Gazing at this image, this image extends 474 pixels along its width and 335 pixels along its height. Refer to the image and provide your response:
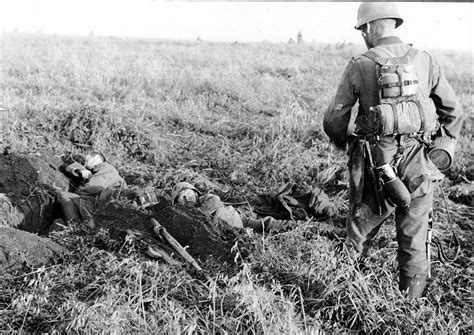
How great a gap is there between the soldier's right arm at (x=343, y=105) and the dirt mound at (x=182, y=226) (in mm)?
1180

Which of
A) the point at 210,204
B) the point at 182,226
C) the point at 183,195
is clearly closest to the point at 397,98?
the point at 182,226

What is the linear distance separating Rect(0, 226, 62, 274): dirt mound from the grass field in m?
0.15

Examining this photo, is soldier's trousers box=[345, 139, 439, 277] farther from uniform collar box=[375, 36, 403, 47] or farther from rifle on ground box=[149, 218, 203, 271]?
rifle on ground box=[149, 218, 203, 271]

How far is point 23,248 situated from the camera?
379 cm

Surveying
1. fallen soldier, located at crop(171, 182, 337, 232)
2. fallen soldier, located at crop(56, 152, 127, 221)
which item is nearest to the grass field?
fallen soldier, located at crop(171, 182, 337, 232)

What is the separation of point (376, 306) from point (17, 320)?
7.66 ft

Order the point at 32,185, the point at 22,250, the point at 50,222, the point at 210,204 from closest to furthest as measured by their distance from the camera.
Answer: the point at 22,250, the point at 210,204, the point at 50,222, the point at 32,185

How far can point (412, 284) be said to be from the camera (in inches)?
144

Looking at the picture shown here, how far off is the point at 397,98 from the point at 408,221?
876 millimetres

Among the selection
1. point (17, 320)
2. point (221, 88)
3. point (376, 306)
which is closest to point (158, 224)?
point (17, 320)

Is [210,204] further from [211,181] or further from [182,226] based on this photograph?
[211,181]

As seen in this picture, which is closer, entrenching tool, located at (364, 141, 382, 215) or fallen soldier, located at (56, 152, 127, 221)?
entrenching tool, located at (364, 141, 382, 215)

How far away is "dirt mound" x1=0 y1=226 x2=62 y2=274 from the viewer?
368 cm

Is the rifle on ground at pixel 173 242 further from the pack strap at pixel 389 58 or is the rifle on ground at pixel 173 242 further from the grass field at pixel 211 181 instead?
the pack strap at pixel 389 58
